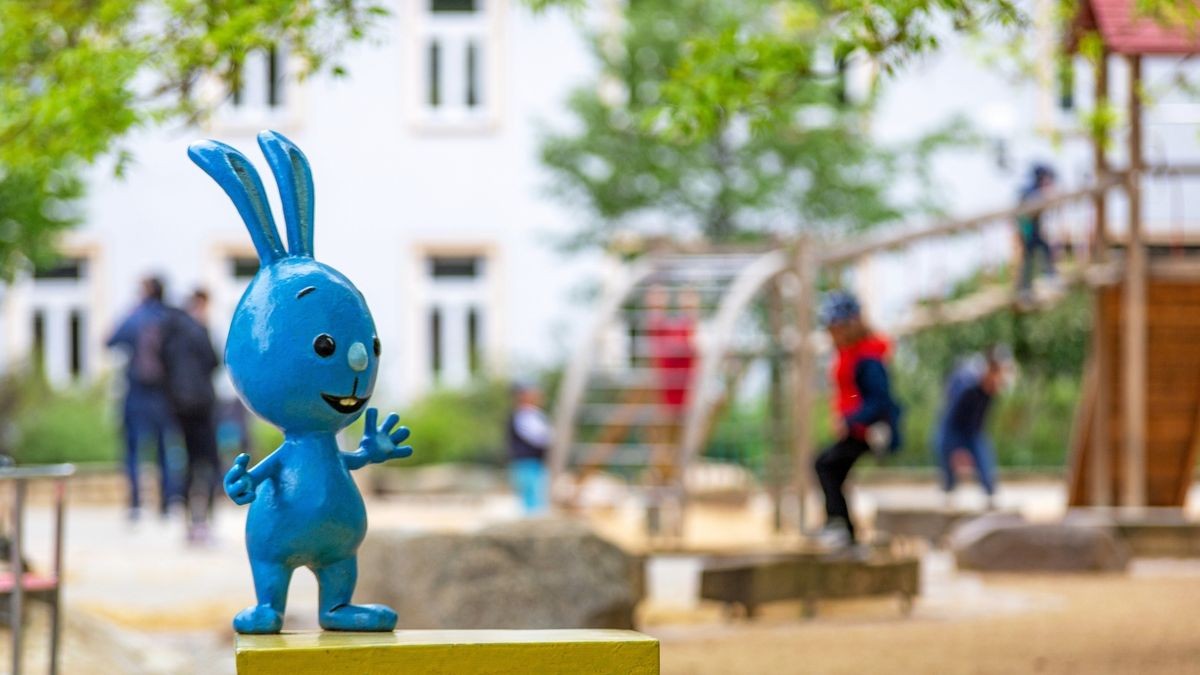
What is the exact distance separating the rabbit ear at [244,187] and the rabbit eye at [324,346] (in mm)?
219

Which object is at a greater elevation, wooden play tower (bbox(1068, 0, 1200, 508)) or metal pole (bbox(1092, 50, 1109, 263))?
metal pole (bbox(1092, 50, 1109, 263))

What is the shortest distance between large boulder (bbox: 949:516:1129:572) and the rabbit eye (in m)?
10.1

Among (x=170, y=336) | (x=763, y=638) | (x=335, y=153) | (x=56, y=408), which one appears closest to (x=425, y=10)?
(x=335, y=153)

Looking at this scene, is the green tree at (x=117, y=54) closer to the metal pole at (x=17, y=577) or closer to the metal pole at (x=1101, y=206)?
the metal pole at (x=17, y=577)

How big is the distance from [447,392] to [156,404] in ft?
30.1

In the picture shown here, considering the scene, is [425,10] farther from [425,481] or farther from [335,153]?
[425,481]

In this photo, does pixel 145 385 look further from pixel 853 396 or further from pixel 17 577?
pixel 17 577

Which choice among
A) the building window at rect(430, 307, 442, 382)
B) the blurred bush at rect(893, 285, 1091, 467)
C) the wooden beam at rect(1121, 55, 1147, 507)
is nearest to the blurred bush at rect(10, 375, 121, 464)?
the building window at rect(430, 307, 442, 382)

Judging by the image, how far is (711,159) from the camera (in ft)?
79.5

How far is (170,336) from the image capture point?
15.1 m

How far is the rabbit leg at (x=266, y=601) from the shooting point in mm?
4227

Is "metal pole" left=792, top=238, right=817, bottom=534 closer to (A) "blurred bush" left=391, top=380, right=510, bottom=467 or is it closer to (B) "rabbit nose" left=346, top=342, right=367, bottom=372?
(A) "blurred bush" left=391, top=380, right=510, bottom=467

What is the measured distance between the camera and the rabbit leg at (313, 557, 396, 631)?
435cm

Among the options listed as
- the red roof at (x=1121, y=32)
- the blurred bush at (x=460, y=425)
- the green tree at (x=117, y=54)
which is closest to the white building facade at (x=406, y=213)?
the blurred bush at (x=460, y=425)
